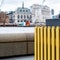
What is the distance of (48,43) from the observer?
2.05 metres

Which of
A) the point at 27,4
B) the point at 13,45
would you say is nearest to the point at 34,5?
the point at 27,4

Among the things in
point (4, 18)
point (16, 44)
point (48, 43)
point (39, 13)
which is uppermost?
point (39, 13)

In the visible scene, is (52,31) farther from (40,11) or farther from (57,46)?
(40,11)

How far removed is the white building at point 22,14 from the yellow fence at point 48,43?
2.37 meters

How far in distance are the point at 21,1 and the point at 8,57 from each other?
1.54 metres

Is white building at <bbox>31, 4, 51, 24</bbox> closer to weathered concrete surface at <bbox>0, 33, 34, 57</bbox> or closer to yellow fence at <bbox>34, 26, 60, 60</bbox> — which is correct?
weathered concrete surface at <bbox>0, 33, 34, 57</bbox>

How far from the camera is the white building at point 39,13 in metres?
4.85

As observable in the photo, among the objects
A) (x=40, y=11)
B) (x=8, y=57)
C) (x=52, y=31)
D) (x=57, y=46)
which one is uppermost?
(x=40, y=11)

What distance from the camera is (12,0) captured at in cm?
499

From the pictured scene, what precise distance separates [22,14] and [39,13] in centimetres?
50

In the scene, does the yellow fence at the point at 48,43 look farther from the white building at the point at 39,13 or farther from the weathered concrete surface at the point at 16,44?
the white building at the point at 39,13

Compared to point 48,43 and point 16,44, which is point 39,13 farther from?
point 48,43

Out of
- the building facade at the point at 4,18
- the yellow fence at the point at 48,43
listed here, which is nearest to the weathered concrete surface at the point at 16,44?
the building facade at the point at 4,18

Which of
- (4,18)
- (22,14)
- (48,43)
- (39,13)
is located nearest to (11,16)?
(4,18)
